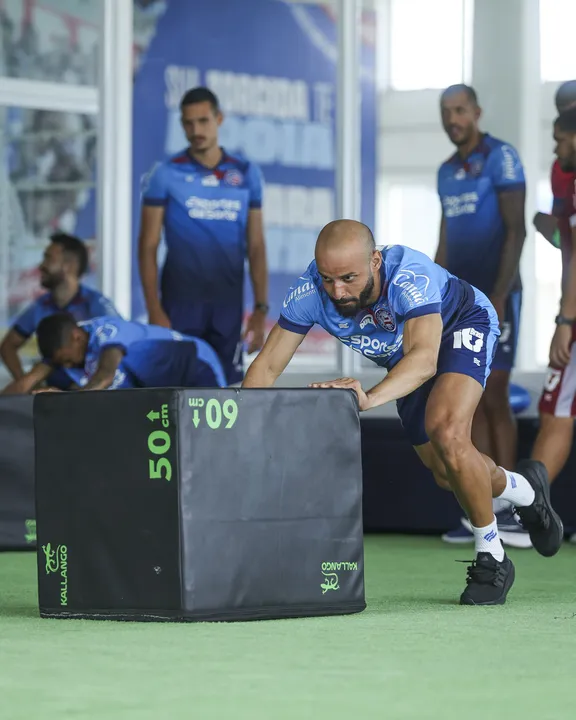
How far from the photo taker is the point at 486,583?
3615mm

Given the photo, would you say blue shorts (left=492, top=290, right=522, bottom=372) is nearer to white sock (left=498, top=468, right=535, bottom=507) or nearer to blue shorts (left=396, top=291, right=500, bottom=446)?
white sock (left=498, top=468, right=535, bottom=507)

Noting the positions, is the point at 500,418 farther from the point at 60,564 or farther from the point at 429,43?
the point at 60,564

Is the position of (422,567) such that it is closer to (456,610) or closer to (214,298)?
(456,610)

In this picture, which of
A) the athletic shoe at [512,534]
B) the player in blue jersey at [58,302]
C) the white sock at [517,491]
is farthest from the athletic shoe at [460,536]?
the player in blue jersey at [58,302]

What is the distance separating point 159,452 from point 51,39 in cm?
530

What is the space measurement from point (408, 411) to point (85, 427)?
115cm

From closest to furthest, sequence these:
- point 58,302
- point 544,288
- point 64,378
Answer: point 64,378 < point 58,302 < point 544,288

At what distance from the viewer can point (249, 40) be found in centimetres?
805

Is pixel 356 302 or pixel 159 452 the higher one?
pixel 356 302

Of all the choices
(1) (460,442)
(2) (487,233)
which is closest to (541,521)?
(1) (460,442)

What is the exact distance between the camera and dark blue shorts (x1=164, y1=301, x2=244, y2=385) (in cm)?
653

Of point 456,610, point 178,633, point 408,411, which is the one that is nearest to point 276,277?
point 408,411

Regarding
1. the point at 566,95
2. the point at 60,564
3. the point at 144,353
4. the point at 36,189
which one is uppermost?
the point at 566,95

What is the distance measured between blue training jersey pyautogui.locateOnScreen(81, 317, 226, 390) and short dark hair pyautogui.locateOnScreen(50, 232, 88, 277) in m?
1.00
